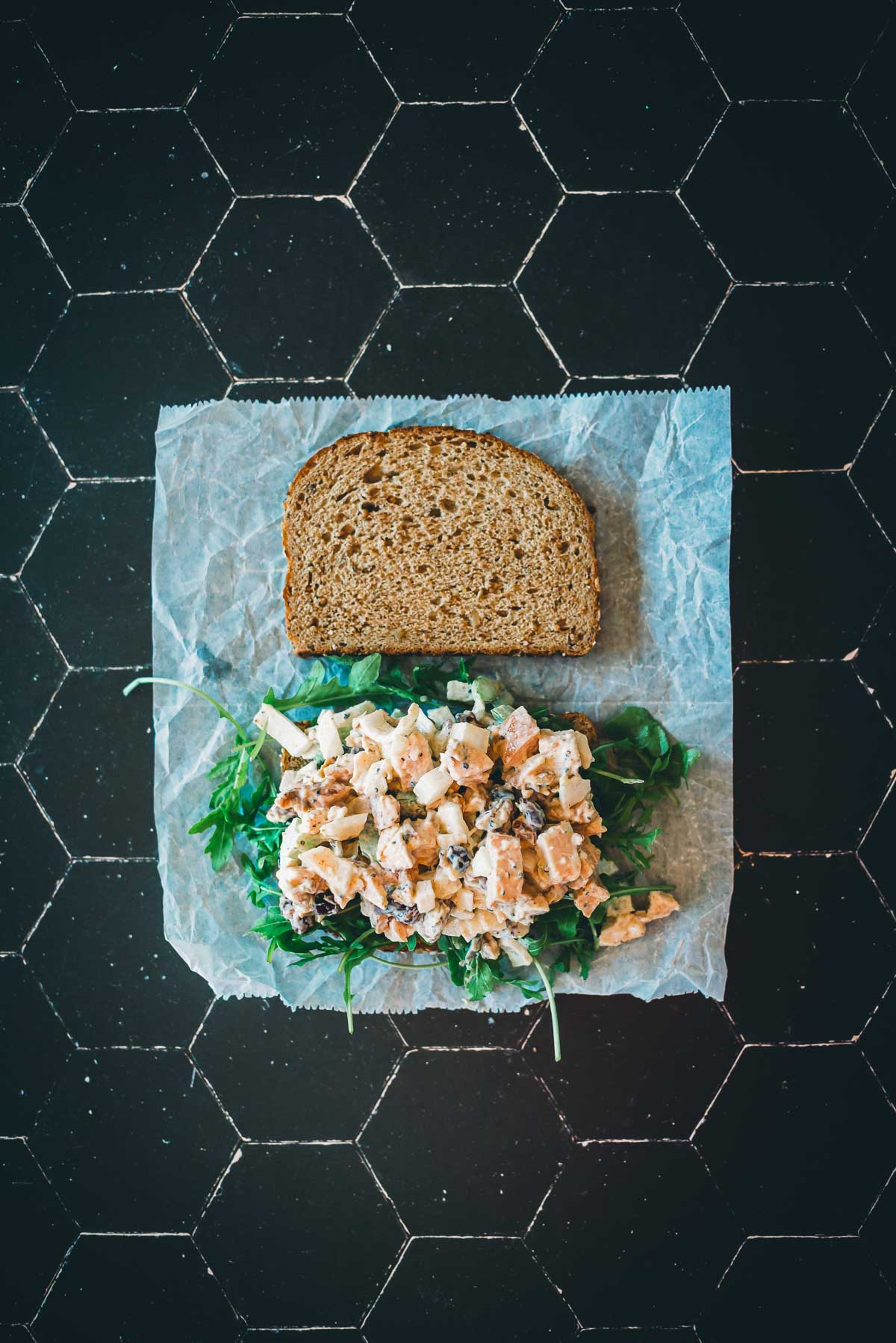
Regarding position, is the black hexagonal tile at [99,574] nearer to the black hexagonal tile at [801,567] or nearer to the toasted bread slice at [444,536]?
the toasted bread slice at [444,536]

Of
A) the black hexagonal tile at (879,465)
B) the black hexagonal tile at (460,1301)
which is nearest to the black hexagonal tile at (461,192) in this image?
the black hexagonal tile at (879,465)

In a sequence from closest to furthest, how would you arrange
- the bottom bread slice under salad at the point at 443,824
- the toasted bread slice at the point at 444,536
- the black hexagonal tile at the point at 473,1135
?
the bottom bread slice under salad at the point at 443,824 < the toasted bread slice at the point at 444,536 < the black hexagonal tile at the point at 473,1135

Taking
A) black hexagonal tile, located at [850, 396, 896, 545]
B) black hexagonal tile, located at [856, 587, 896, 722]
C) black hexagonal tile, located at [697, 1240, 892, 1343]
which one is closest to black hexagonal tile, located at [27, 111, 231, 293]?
black hexagonal tile, located at [850, 396, 896, 545]

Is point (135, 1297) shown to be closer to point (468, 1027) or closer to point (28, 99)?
point (468, 1027)

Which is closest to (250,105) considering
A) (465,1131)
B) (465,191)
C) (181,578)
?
(465,191)

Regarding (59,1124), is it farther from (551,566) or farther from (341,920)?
(551,566)

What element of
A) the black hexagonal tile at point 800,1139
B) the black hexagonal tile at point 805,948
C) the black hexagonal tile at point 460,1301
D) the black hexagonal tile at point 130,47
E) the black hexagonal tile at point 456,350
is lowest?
the black hexagonal tile at point 460,1301
